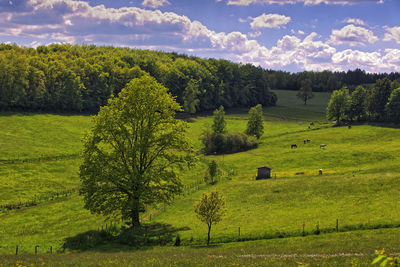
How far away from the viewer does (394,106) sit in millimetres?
118875

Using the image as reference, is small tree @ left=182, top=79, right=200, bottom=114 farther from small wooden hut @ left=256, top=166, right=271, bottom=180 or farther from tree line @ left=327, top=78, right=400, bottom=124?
small wooden hut @ left=256, top=166, right=271, bottom=180

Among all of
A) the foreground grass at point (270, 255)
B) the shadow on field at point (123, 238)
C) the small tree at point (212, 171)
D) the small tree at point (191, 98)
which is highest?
the small tree at point (191, 98)

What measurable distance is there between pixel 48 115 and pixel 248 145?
2809 inches

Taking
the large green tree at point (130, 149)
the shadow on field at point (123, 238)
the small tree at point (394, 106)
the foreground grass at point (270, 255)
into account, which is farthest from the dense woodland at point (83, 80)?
the foreground grass at point (270, 255)

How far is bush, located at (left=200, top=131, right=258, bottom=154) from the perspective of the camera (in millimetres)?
106500

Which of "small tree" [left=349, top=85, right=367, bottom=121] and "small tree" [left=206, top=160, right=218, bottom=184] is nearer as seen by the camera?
"small tree" [left=206, top=160, right=218, bottom=184]

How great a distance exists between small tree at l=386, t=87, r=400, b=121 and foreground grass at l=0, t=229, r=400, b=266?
99530 mm

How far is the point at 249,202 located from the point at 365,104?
316 feet

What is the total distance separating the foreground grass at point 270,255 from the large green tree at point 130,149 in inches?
321

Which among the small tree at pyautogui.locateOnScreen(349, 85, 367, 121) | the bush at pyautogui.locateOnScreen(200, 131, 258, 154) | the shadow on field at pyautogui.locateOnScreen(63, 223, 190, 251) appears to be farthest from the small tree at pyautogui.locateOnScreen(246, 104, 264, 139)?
the shadow on field at pyautogui.locateOnScreen(63, 223, 190, 251)

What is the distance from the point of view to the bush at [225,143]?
106500mm

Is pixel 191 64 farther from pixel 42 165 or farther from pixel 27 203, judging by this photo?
pixel 27 203

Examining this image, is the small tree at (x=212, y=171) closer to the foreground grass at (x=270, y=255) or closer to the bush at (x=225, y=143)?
the bush at (x=225, y=143)

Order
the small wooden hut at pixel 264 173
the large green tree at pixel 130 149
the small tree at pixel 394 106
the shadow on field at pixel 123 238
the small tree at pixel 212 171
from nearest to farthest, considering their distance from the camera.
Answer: the shadow on field at pixel 123 238 < the large green tree at pixel 130 149 < the small tree at pixel 212 171 < the small wooden hut at pixel 264 173 < the small tree at pixel 394 106
